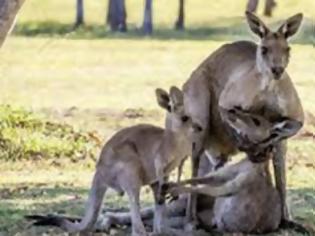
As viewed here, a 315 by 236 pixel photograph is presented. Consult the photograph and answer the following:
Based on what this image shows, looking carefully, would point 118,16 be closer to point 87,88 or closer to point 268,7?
point 268,7

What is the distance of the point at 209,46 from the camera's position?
33656 millimetres

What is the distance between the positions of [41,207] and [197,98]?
70.6 inches

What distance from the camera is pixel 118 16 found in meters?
42.8

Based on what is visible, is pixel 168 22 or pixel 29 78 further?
pixel 168 22

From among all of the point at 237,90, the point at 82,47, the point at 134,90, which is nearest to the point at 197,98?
the point at 237,90

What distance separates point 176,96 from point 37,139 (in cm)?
612

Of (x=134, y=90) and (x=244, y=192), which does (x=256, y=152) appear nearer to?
(x=244, y=192)

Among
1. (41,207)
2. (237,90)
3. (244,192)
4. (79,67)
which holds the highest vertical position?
(237,90)

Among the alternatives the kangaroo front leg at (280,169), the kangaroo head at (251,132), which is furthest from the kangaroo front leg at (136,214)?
the kangaroo front leg at (280,169)

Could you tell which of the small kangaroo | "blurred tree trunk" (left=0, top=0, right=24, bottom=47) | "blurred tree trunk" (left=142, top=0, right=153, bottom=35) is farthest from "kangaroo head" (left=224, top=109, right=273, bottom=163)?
"blurred tree trunk" (left=142, top=0, right=153, bottom=35)

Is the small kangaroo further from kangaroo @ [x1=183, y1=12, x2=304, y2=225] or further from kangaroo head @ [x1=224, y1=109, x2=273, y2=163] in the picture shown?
kangaroo @ [x1=183, y1=12, x2=304, y2=225]

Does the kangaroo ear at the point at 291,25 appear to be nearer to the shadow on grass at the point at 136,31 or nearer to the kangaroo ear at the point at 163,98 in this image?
the kangaroo ear at the point at 163,98

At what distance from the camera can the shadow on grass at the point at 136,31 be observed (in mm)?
38688

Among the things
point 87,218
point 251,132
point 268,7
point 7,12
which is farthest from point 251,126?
point 268,7
